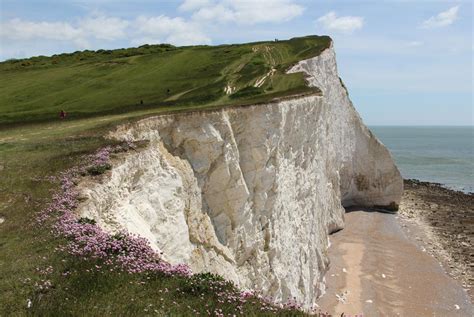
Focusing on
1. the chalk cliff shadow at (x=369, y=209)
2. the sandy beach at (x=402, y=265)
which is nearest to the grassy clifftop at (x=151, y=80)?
the sandy beach at (x=402, y=265)

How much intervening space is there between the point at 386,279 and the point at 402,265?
3874 mm

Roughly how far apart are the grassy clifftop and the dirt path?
14.0 m

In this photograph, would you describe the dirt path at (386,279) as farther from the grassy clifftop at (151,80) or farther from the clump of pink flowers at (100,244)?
the clump of pink flowers at (100,244)

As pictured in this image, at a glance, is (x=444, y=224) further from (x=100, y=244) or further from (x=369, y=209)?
→ (x=100, y=244)

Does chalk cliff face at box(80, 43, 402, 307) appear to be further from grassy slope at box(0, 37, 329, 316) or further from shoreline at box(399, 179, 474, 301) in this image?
shoreline at box(399, 179, 474, 301)

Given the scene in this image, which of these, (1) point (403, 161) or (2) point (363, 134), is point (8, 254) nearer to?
(2) point (363, 134)

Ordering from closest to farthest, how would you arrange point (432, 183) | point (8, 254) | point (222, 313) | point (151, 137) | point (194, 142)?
point (222, 313)
point (8, 254)
point (151, 137)
point (194, 142)
point (432, 183)

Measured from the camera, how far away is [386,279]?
33.6m

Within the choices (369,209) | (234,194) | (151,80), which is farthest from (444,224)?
(234,194)

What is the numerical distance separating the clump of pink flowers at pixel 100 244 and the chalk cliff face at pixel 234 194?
0.69 meters

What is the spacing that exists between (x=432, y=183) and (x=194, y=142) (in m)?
63.7

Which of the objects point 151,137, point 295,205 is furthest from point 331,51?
point 151,137

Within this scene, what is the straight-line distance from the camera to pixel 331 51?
4884cm

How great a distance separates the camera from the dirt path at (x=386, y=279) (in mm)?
29141
